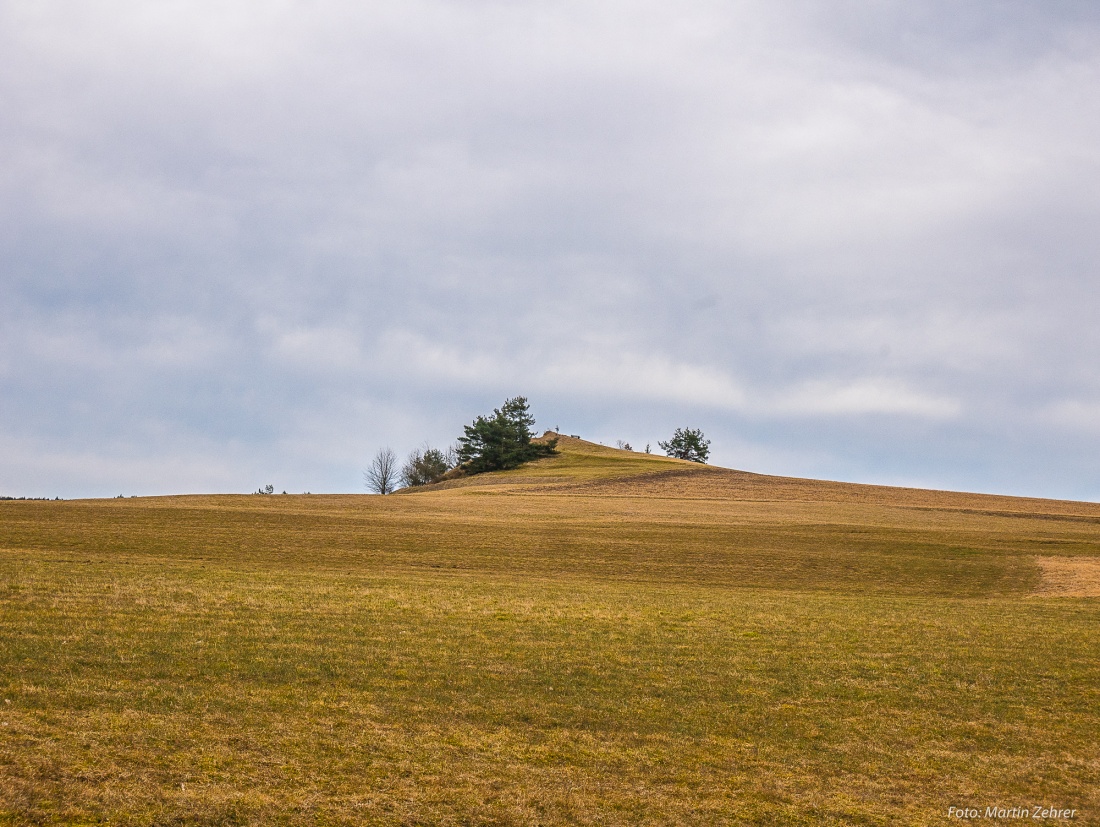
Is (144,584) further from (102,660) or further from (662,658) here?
(662,658)

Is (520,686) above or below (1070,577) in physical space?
below

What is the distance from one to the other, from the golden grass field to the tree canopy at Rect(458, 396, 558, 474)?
73563mm

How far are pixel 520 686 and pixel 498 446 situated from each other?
9365cm

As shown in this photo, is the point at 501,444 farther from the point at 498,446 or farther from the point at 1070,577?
the point at 1070,577

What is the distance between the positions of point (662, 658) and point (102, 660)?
36.0 feet

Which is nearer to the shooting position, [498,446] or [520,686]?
[520,686]

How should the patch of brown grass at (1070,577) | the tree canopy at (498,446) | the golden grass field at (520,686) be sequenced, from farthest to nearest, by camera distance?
1. the tree canopy at (498,446)
2. the patch of brown grass at (1070,577)
3. the golden grass field at (520,686)

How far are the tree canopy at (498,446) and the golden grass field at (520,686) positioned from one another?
7356 centimetres

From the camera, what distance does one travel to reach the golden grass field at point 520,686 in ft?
34.1

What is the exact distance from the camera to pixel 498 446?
356 feet

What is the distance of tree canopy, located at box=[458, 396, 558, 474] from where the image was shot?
108m

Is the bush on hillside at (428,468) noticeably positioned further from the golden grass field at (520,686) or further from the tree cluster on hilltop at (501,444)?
the golden grass field at (520,686)

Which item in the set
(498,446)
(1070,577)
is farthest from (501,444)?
(1070,577)

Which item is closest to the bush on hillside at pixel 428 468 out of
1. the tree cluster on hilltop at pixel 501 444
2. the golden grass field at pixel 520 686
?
the tree cluster on hilltop at pixel 501 444
